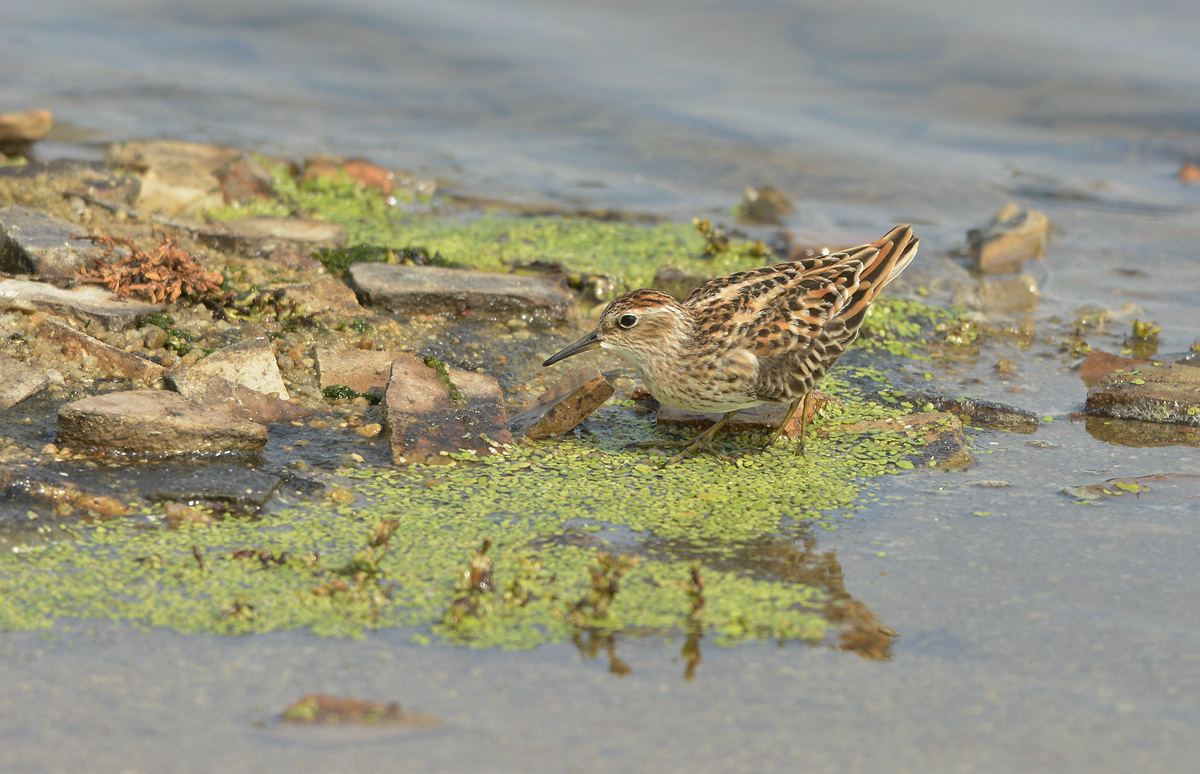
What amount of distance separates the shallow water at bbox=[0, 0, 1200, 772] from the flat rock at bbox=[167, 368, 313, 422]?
5.92 ft

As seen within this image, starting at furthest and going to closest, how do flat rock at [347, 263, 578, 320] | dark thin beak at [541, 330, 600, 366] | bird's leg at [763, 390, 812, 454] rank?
flat rock at [347, 263, 578, 320]
dark thin beak at [541, 330, 600, 366]
bird's leg at [763, 390, 812, 454]

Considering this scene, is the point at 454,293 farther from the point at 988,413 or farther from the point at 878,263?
the point at 988,413

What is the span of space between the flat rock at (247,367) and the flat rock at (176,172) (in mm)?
2962

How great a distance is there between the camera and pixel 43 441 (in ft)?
17.5

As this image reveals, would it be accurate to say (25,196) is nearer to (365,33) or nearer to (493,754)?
(493,754)

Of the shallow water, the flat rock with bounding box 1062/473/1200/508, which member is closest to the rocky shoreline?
the flat rock with bounding box 1062/473/1200/508

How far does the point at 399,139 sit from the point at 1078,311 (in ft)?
24.2

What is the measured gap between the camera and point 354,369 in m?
6.34

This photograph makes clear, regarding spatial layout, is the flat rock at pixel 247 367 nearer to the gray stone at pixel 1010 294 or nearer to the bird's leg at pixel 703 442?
the bird's leg at pixel 703 442

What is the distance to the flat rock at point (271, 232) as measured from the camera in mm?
7777

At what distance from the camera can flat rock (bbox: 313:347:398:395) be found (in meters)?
6.26

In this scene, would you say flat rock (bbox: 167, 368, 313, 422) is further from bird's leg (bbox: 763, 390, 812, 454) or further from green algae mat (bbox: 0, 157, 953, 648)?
bird's leg (bbox: 763, 390, 812, 454)

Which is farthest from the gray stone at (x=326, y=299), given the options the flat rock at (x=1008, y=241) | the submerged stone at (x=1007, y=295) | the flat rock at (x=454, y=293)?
the flat rock at (x=1008, y=241)

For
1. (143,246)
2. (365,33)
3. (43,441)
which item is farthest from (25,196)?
(365,33)
